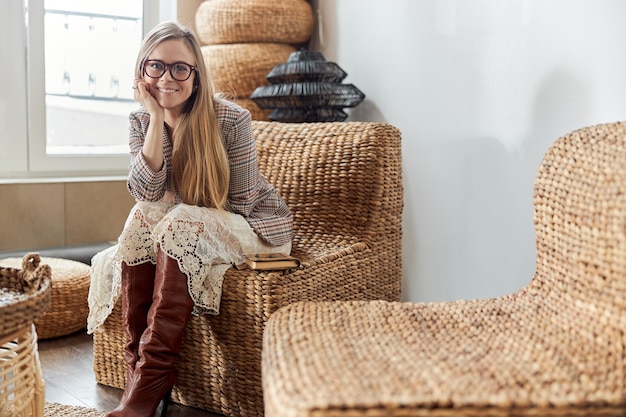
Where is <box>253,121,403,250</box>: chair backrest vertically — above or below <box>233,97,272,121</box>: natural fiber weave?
below

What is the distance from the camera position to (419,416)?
1.21 metres

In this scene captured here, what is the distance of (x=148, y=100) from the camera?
2.16m

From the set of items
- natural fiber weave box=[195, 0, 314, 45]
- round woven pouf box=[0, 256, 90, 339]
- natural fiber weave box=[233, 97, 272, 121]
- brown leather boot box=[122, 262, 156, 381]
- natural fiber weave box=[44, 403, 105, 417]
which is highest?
natural fiber weave box=[195, 0, 314, 45]

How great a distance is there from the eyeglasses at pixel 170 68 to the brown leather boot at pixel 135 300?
0.53 metres

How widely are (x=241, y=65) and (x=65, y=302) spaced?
115 cm

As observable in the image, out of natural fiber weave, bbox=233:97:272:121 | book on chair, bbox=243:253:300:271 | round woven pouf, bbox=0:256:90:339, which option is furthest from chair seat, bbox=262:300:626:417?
natural fiber weave, bbox=233:97:272:121

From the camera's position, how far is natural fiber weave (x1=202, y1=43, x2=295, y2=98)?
10.4ft

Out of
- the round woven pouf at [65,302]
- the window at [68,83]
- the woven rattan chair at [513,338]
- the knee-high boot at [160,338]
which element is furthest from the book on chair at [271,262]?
the window at [68,83]

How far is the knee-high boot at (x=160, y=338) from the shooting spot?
1.95m

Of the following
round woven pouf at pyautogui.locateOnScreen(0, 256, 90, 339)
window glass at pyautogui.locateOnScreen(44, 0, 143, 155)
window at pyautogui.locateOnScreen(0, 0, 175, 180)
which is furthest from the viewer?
window glass at pyautogui.locateOnScreen(44, 0, 143, 155)

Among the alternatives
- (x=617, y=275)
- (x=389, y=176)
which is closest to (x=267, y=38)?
(x=389, y=176)

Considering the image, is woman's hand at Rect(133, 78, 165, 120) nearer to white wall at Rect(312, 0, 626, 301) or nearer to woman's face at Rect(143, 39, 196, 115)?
woman's face at Rect(143, 39, 196, 115)

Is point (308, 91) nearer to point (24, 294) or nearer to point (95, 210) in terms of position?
point (95, 210)

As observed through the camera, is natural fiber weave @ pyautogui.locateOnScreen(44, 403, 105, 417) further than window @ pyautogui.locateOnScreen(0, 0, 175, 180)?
No
